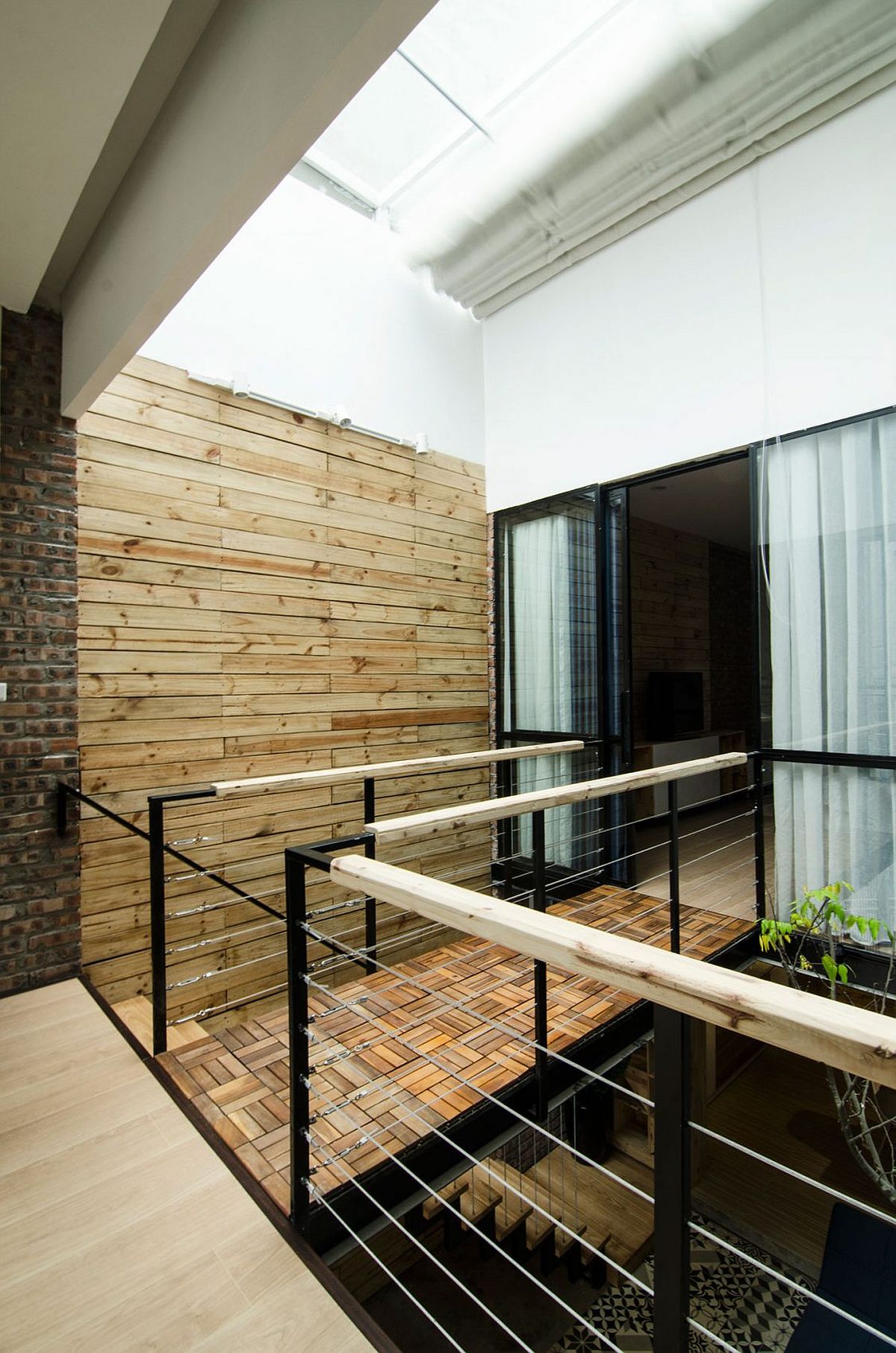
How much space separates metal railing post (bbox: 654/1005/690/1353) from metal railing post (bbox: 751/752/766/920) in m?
2.62

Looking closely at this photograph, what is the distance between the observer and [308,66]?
142cm

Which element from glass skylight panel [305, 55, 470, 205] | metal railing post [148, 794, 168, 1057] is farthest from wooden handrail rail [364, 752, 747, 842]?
glass skylight panel [305, 55, 470, 205]

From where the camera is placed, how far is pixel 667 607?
6.91 metres

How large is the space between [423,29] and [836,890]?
12.9 feet

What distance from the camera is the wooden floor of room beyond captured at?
1431 millimetres

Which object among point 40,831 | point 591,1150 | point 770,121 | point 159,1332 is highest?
point 770,121

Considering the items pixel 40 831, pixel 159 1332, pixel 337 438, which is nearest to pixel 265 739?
pixel 40 831

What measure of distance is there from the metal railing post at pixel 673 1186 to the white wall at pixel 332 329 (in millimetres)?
3438

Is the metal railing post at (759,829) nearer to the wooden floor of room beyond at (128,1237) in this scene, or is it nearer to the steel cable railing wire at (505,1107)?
the steel cable railing wire at (505,1107)

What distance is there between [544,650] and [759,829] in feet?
5.49

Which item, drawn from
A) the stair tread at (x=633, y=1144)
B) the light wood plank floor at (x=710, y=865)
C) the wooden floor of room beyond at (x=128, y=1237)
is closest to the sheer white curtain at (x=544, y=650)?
the light wood plank floor at (x=710, y=865)

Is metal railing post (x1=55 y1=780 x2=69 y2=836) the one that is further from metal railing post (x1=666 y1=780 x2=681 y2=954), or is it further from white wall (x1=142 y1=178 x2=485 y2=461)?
metal railing post (x1=666 y1=780 x2=681 y2=954)

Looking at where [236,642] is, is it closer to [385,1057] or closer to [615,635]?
[385,1057]

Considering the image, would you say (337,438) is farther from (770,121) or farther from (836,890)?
(836,890)
